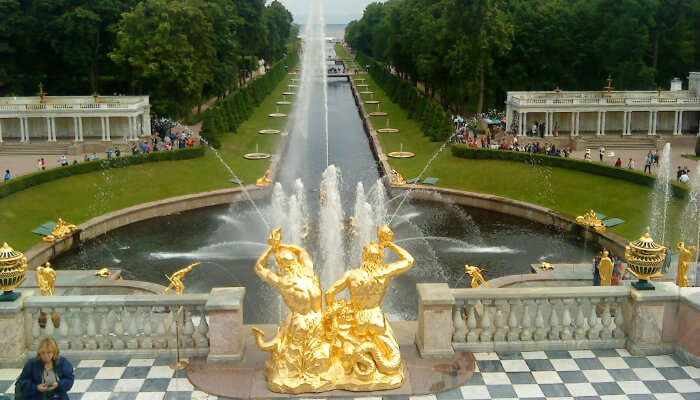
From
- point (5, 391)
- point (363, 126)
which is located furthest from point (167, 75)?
point (5, 391)

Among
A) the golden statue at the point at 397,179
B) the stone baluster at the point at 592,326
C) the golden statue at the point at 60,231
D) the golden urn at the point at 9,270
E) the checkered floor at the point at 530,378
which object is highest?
the golden urn at the point at 9,270

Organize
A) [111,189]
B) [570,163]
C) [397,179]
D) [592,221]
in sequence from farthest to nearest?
[570,163], [397,179], [111,189], [592,221]

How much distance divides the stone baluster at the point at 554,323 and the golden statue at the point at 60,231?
1090 inches

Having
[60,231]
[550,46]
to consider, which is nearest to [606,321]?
[60,231]

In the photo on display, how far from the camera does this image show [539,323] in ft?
53.7

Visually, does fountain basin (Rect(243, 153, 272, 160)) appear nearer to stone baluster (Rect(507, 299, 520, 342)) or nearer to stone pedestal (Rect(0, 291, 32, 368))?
stone pedestal (Rect(0, 291, 32, 368))

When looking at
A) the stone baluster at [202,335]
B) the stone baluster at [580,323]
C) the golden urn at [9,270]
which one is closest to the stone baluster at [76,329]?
the golden urn at [9,270]

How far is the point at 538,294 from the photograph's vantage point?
52.9 feet

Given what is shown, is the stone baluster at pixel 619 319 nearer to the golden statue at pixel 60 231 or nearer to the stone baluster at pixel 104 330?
the stone baluster at pixel 104 330

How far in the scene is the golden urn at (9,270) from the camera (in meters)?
15.0

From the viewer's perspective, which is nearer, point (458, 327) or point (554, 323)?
point (458, 327)

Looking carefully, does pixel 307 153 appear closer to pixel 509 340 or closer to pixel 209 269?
pixel 209 269

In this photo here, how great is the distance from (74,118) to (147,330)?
192 ft

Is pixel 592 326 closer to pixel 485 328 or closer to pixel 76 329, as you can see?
pixel 485 328
